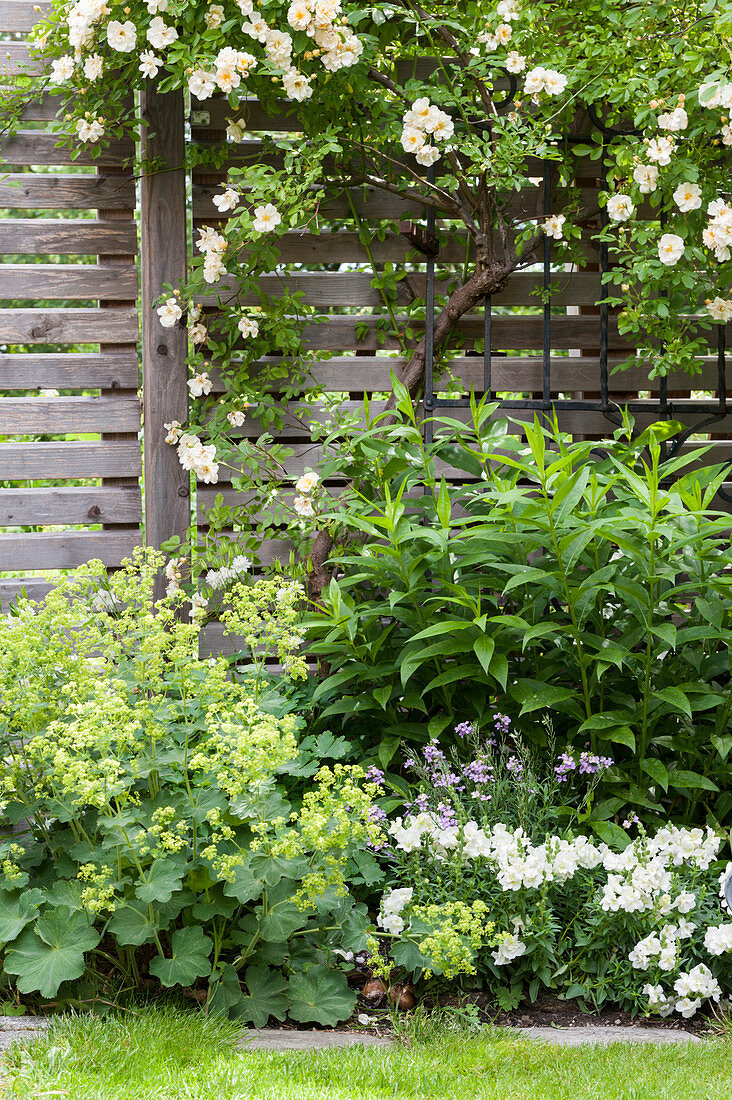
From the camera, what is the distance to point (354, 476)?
2.95 metres

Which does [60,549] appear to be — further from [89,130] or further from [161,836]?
[161,836]

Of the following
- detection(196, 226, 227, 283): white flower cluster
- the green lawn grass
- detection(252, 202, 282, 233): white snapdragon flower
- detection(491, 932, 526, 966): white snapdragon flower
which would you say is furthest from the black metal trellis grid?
the green lawn grass

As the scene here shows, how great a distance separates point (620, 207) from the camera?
295 centimetres

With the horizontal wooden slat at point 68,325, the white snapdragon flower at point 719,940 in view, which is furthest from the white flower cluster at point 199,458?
the white snapdragon flower at point 719,940

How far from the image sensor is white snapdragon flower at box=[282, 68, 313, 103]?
2752mm

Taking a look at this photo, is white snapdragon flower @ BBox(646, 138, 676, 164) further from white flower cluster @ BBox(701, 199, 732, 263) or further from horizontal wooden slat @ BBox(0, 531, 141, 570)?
horizontal wooden slat @ BBox(0, 531, 141, 570)

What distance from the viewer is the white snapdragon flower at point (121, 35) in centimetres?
277

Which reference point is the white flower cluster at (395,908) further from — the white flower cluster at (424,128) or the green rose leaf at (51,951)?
the white flower cluster at (424,128)

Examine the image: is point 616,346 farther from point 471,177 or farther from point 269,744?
point 269,744

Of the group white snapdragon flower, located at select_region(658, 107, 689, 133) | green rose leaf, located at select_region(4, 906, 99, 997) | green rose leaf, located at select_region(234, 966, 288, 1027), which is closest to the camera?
green rose leaf, located at select_region(4, 906, 99, 997)

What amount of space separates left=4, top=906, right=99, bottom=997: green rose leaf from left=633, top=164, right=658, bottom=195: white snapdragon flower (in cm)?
262

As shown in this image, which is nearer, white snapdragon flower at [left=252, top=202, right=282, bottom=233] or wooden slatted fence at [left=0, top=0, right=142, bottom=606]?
white snapdragon flower at [left=252, top=202, right=282, bottom=233]

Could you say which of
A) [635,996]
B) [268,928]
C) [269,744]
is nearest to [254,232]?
[269,744]

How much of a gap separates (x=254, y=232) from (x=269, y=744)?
5.86ft
